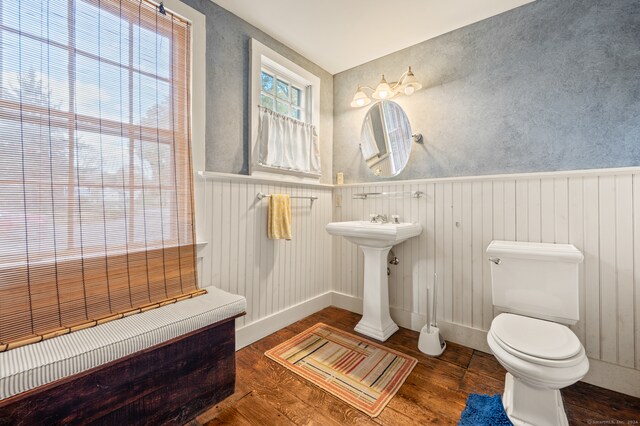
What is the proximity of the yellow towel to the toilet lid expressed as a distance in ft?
4.88

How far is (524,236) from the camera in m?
1.85

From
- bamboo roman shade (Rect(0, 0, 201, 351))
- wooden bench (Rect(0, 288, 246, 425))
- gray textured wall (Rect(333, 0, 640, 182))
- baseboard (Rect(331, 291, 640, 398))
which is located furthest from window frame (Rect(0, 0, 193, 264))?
gray textured wall (Rect(333, 0, 640, 182))

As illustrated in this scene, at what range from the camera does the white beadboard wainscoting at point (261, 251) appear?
186cm

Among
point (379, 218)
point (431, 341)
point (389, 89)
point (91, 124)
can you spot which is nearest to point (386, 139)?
point (389, 89)

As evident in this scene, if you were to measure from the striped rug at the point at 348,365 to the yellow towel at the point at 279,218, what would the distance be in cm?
82

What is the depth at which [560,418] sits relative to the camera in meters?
1.29

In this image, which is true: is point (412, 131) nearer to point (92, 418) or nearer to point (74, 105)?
point (74, 105)

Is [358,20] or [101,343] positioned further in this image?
[358,20]

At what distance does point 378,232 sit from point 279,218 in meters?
0.78

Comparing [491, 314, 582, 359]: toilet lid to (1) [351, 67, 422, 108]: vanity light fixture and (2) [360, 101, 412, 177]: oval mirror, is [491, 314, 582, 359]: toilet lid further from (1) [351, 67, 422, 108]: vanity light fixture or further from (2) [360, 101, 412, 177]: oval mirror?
(1) [351, 67, 422, 108]: vanity light fixture

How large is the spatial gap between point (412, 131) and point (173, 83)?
181cm

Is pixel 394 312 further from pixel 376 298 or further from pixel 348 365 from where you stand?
pixel 348 365

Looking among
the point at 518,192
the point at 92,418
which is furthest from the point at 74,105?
the point at 518,192

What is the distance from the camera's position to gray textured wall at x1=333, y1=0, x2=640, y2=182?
1623 millimetres
